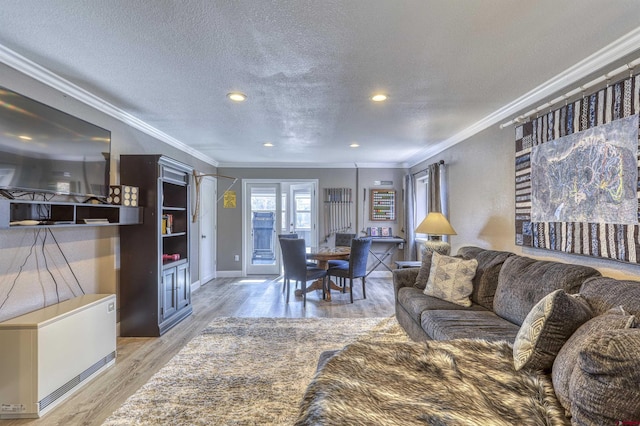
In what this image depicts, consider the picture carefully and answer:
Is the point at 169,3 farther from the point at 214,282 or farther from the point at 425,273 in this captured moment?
the point at 214,282

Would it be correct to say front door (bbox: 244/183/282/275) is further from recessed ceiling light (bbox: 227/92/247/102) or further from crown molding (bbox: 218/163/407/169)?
recessed ceiling light (bbox: 227/92/247/102)

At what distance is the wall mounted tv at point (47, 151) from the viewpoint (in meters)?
2.04

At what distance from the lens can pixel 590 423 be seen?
1062 millimetres

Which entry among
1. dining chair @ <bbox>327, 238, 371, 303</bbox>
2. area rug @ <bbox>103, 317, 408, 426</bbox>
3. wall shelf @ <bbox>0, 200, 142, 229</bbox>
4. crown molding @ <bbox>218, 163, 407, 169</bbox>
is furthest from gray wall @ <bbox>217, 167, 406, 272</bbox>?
wall shelf @ <bbox>0, 200, 142, 229</bbox>

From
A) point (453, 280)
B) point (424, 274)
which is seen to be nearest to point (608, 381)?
point (453, 280)

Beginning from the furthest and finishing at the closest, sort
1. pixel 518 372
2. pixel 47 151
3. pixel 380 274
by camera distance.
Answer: pixel 380 274 → pixel 47 151 → pixel 518 372

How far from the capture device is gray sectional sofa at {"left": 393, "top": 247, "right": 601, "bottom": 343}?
2.11 meters

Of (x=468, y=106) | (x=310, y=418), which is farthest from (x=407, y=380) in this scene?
(x=468, y=106)

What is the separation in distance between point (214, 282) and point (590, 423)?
584 centimetres

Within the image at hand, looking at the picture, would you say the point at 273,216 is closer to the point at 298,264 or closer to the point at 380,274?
the point at 298,264

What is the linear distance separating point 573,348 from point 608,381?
12.1 inches

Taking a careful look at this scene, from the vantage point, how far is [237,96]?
289 cm

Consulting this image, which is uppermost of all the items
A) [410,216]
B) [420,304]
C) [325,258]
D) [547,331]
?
[410,216]

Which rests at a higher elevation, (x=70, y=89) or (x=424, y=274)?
(x=70, y=89)
